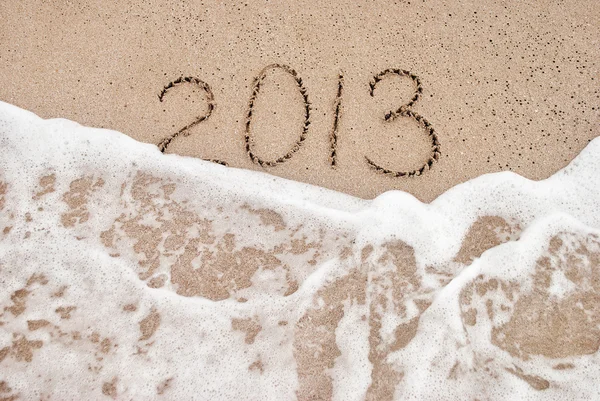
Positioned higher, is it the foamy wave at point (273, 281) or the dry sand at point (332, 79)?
the dry sand at point (332, 79)

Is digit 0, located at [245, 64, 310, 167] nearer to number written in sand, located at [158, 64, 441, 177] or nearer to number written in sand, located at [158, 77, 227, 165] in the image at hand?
number written in sand, located at [158, 64, 441, 177]

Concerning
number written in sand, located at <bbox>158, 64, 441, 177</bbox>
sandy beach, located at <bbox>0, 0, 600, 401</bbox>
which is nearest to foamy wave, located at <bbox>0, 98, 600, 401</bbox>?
sandy beach, located at <bbox>0, 0, 600, 401</bbox>

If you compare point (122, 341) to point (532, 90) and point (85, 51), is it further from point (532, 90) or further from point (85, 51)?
point (532, 90)

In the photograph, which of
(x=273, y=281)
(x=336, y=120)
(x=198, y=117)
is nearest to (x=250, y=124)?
(x=198, y=117)

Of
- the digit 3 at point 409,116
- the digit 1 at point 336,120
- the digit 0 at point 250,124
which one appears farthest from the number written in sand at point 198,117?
the digit 3 at point 409,116

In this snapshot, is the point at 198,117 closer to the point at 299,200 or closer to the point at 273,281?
the point at 299,200

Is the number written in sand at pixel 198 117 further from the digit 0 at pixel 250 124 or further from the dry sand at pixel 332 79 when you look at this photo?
the digit 0 at pixel 250 124

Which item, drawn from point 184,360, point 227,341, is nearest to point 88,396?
point 184,360
